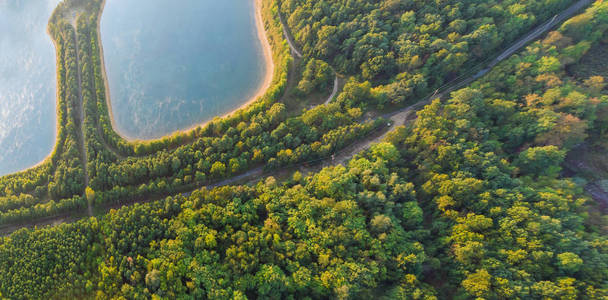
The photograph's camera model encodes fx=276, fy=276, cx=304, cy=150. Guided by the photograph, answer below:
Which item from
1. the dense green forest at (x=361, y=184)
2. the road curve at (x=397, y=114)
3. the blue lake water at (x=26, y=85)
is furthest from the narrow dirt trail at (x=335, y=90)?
the blue lake water at (x=26, y=85)

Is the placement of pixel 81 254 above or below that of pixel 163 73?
below

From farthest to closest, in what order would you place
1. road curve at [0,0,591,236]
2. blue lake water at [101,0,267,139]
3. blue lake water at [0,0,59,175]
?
blue lake water at [101,0,267,139], blue lake water at [0,0,59,175], road curve at [0,0,591,236]

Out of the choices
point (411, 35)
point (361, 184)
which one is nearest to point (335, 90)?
point (411, 35)

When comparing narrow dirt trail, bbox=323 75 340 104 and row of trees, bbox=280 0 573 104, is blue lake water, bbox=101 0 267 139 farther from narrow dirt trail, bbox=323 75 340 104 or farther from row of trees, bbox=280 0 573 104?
row of trees, bbox=280 0 573 104

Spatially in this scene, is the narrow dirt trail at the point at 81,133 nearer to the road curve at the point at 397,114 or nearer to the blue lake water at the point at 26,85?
the road curve at the point at 397,114

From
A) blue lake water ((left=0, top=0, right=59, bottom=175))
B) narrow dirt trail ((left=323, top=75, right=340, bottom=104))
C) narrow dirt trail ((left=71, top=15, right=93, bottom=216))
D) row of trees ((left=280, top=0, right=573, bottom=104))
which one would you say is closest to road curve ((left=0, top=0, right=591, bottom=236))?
row of trees ((left=280, top=0, right=573, bottom=104))

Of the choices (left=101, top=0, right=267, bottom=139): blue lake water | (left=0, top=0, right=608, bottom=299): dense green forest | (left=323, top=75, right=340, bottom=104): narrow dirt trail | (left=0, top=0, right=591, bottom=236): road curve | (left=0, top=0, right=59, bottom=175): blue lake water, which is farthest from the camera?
(left=323, top=75, right=340, bottom=104): narrow dirt trail

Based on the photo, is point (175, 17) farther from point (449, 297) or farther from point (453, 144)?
point (449, 297)

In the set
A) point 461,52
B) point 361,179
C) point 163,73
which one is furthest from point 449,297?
point 163,73
